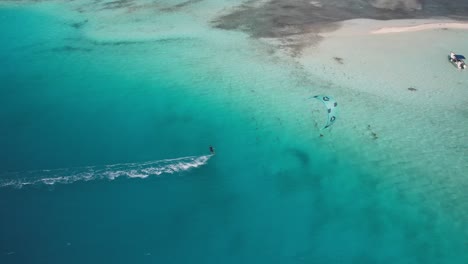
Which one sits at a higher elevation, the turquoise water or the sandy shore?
the sandy shore

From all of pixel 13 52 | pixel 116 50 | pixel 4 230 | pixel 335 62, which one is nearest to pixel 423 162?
pixel 335 62

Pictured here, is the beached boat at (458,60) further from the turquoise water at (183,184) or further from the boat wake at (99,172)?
the boat wake at (99,172)

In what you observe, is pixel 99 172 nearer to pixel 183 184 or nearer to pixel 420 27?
pixel 183 184

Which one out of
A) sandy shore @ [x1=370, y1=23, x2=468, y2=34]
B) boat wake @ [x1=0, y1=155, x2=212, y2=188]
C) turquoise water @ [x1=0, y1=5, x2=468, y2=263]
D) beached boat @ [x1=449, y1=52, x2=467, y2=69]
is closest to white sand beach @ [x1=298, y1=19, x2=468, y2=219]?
sandy shore @ [x1=370, y1=23, x2=468, y2=34]

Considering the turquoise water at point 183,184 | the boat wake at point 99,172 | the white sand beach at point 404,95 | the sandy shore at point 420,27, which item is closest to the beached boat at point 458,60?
the white sand beach at point 404,95

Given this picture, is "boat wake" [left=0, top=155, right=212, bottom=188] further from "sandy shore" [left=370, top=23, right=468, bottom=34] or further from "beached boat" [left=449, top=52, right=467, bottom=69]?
"sandy shore" [left=370, top=23, right=468, bottom=34]
